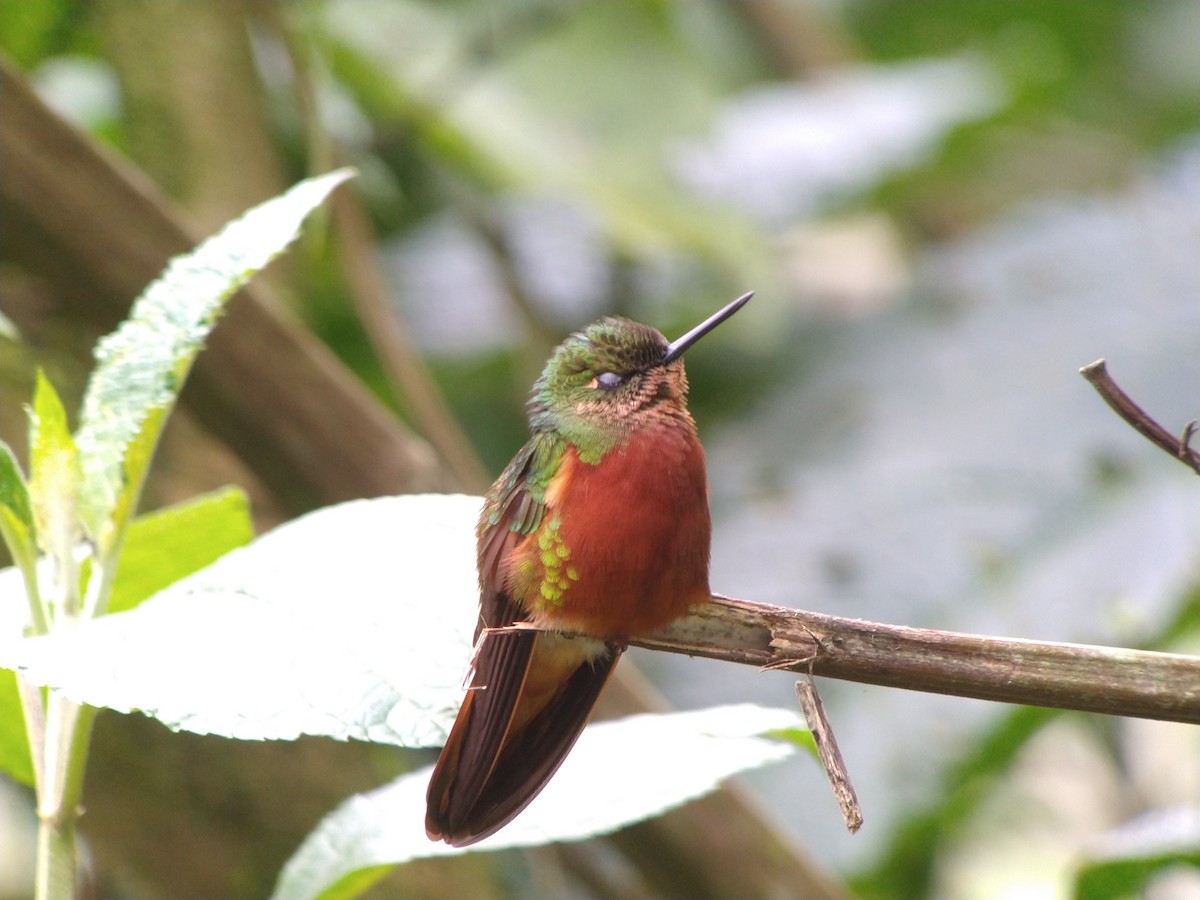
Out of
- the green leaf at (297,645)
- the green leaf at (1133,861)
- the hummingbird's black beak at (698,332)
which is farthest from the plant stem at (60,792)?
the green leaf at (1133,861)

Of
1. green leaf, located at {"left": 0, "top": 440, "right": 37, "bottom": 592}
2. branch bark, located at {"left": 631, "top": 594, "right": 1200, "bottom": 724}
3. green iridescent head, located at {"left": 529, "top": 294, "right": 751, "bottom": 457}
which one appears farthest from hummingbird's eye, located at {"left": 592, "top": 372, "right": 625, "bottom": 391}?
green leaf, located at {"left": 0, "top": 440, "right": 37, "bottom": 592}

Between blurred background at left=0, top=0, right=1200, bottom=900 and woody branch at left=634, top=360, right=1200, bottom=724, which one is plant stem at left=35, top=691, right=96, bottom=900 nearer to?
woody branch at left=634, top=360, right=1200, bottom=724

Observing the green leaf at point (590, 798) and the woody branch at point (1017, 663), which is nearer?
the woody branch at point (1017, 663)

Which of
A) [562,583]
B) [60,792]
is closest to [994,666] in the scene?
[562,583]

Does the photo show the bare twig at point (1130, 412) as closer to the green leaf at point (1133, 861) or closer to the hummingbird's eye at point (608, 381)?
the hummingbird's eye at point (608, 381)

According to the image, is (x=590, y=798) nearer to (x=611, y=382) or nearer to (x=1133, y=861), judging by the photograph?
(x=611, y=382)
